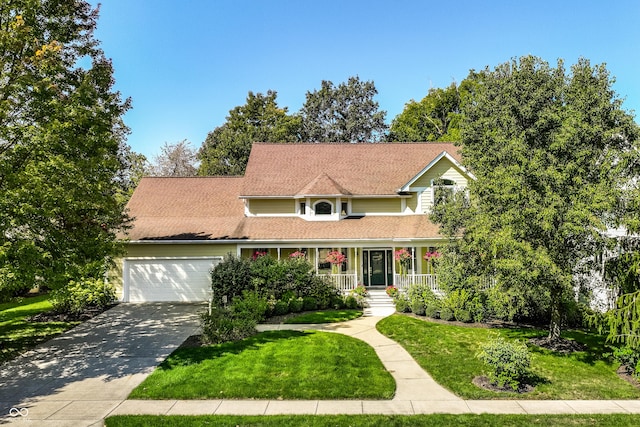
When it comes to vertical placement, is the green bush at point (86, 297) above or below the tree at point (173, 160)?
below

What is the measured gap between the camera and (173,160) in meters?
47.4

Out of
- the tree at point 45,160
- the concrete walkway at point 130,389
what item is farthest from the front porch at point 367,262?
the tree at point 45,160

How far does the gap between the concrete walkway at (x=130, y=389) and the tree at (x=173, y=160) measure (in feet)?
116

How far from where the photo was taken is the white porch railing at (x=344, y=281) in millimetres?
19984

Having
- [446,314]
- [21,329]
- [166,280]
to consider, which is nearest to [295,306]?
[446,314]

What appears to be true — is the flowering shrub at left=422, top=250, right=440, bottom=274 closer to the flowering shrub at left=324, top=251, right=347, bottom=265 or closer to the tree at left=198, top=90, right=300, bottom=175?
the flowering shrub at left=324, top=251, right=347, bottom=265

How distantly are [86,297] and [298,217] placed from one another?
1069cm

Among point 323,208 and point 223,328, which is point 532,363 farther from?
→ point 323,208

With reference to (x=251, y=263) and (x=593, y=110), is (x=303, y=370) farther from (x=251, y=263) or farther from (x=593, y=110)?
(x=593, y=110)

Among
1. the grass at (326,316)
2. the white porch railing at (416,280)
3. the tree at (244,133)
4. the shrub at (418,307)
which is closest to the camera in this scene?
the grass at (326,316)

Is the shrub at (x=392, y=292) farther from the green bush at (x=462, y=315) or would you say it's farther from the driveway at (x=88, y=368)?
the driveway at (x=88, y=368)

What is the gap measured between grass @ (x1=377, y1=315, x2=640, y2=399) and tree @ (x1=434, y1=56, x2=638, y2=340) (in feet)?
4.71

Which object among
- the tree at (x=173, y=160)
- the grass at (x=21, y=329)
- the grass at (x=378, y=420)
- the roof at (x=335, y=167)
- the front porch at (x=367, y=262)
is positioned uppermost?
the tree at (x=173, y=160)

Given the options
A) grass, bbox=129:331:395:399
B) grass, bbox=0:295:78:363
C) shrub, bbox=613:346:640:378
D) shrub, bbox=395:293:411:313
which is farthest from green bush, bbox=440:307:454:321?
grass, bbox=0:295:78:363
